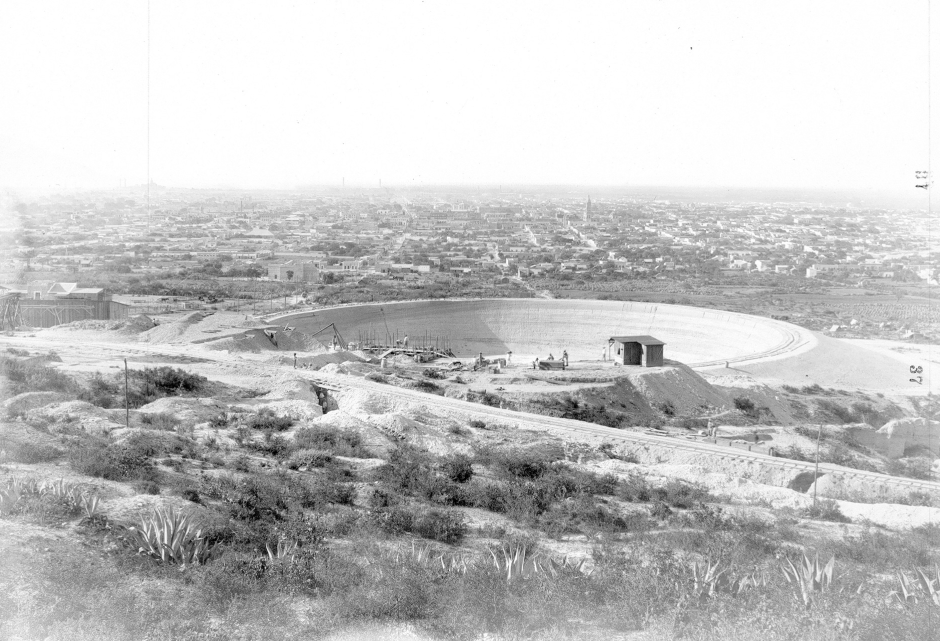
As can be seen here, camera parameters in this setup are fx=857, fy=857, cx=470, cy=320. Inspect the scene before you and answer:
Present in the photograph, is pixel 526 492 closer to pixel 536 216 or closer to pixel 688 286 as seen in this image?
pixel 688 286

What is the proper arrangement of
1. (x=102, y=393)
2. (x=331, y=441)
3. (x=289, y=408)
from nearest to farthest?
(x=331, y=441) → (x=102, y=393) → (x=289, y=408)

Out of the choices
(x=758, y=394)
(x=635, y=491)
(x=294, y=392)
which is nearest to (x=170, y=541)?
(x=635, y=491)

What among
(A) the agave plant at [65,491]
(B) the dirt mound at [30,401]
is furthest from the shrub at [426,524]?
(B) the dirt mound at [30,401]

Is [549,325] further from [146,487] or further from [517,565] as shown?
[517,565]

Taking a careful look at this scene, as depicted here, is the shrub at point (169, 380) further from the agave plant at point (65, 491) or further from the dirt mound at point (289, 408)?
the agave plant at point (65, 491)

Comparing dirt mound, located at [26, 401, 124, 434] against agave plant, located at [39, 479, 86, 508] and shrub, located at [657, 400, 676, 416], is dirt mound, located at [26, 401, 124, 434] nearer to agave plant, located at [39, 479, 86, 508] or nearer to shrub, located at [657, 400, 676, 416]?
agave plant, located at [39, 479, 86, 508]
